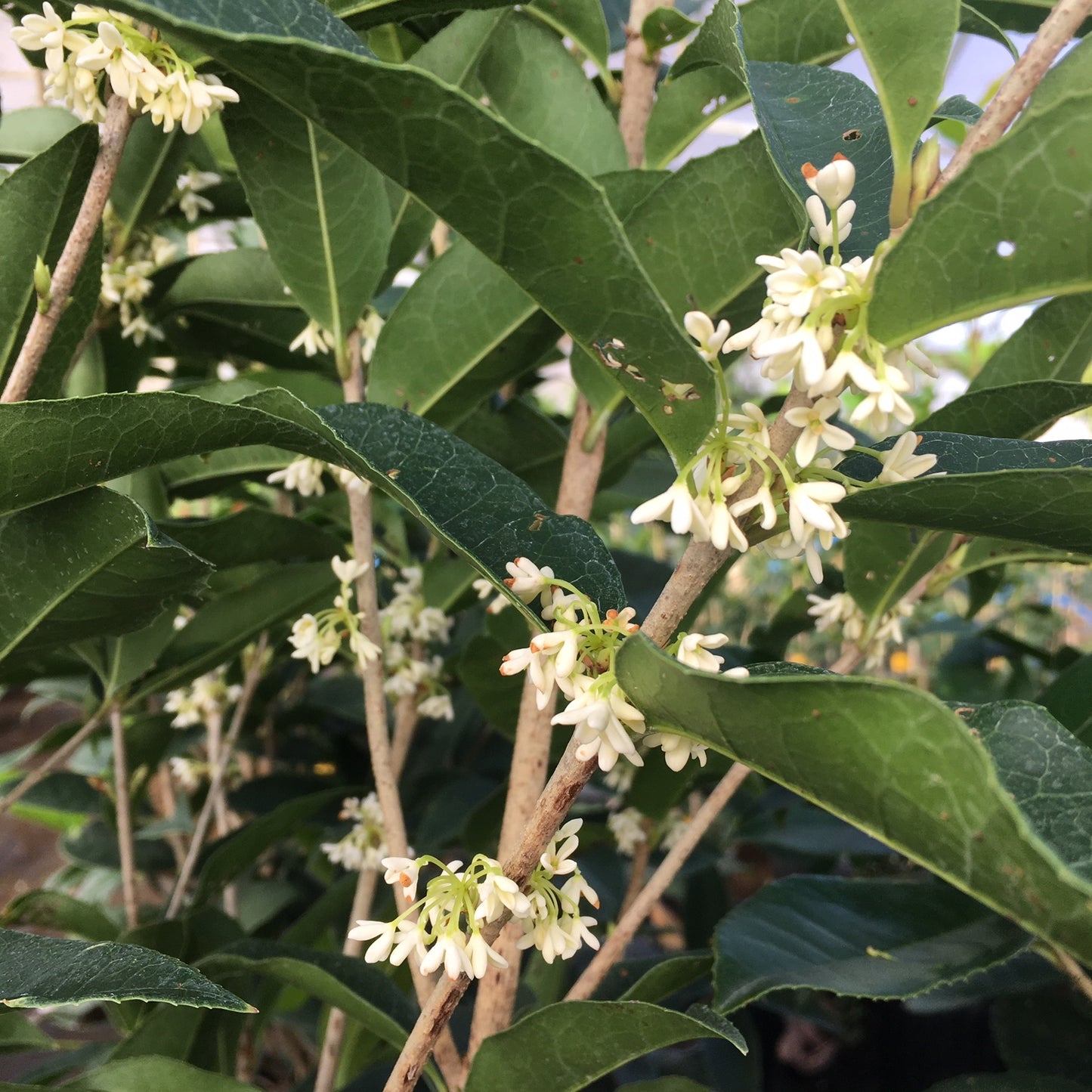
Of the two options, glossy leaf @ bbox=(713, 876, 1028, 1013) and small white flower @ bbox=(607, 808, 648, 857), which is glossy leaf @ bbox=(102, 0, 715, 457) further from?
small white flower @ bbox=(607, 808, 648, 857)

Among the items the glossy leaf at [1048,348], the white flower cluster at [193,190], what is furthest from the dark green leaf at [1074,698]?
the white flower cluster at [193,190]

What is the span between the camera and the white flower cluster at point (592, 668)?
39 cm

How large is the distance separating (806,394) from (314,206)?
410 millimetres

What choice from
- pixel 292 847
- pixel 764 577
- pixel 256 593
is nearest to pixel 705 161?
pixel 256 593

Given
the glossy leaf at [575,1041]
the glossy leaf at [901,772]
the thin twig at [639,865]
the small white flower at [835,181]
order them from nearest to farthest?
the glossy leaf at [901,772] → the small white flower at [835,181] → the glossy leaf at [575,1041] → the thin twig at [639,865]

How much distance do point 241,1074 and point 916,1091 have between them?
82cm

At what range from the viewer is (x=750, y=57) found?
71 cm

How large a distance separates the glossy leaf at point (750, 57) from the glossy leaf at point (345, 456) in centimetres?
38

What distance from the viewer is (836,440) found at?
37 cm

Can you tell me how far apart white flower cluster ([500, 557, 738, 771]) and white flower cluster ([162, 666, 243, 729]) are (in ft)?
2.38

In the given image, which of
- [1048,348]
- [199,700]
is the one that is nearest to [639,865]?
[199,700]

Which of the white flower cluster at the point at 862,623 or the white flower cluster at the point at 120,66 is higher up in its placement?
the white flower cluster at the point at 120,66

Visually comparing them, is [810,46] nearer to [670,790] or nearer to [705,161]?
[705,161]

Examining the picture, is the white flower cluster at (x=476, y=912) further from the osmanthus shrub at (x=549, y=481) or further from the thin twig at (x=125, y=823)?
the thin twig at (x=125, y=823)
